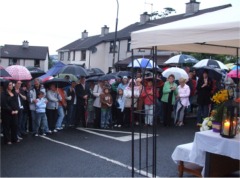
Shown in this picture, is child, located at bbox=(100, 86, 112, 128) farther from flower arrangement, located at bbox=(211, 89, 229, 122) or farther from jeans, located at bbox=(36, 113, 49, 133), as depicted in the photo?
flower arrangement, located at bbox=(211, 89, 229, 122)

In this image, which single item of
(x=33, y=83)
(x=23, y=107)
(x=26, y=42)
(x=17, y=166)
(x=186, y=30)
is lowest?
(x=17, y=166)

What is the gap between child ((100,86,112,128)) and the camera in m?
9.71

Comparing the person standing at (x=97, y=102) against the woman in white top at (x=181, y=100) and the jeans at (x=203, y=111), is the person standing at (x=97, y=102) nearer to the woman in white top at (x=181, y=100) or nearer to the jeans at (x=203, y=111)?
the woman in white top at (x=181, y=100)

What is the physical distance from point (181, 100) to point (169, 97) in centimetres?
44

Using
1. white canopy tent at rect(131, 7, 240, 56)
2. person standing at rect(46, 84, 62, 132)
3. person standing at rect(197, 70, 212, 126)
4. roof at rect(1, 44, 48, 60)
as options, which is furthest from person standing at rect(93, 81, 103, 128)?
roof at rect(1, 44, 48, 60)

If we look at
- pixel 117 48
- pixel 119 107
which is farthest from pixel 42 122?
pixel 117 48

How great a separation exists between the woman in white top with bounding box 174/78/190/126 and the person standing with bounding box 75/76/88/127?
3.21 meters

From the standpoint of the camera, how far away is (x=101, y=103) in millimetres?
9773

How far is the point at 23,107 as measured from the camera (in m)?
8.11

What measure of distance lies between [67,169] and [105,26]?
41408 mm

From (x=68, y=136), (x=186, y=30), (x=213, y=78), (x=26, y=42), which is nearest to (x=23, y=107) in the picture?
(x=68, y=136)

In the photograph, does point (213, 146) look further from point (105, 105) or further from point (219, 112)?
point (105, 105)

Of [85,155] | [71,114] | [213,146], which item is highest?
[213,146]

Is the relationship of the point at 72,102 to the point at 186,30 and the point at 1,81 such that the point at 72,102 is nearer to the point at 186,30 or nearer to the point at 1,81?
the point at 1,81
